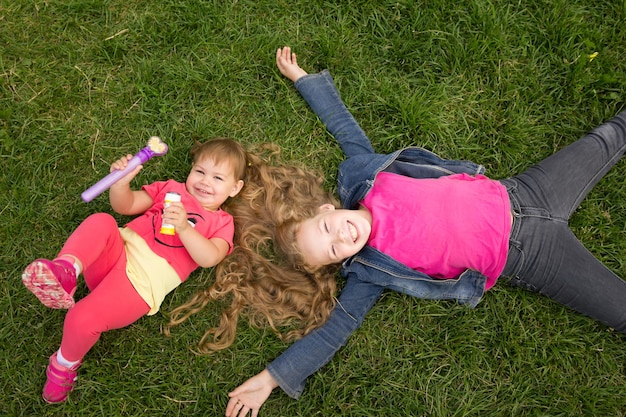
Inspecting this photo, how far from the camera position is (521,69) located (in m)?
3.53

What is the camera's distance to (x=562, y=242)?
3121 millimetres

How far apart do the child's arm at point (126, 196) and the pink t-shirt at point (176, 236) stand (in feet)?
0.14

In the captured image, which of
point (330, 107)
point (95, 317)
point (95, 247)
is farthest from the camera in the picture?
point (330, 107)

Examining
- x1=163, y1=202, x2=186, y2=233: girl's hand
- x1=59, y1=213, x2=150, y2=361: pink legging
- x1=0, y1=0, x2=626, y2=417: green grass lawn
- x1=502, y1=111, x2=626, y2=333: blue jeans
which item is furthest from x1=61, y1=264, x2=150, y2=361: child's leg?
x1=502, y1=111, x2=626, y2=333: blue jeans

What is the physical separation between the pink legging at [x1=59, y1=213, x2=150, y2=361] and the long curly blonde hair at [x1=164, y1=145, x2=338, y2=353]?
38 cm

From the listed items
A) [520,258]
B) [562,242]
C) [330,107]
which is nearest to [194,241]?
[330,107]

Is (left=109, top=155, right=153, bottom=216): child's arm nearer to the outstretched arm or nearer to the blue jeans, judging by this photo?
the outstretched arm

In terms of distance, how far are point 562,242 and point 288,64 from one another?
2.09 meters

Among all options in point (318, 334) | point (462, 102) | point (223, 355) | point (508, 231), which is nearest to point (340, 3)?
point (462, 102)

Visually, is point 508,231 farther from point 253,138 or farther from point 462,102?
point 253,138

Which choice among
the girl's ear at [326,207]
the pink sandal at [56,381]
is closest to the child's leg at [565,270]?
the girl's ear at [326,207]

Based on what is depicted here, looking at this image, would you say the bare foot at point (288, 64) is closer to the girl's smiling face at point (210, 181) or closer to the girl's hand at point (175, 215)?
the girl's smiling face at point (210, 181)

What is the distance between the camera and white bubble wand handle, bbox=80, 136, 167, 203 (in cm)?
262

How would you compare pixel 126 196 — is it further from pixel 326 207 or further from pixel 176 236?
pixel 326 207
